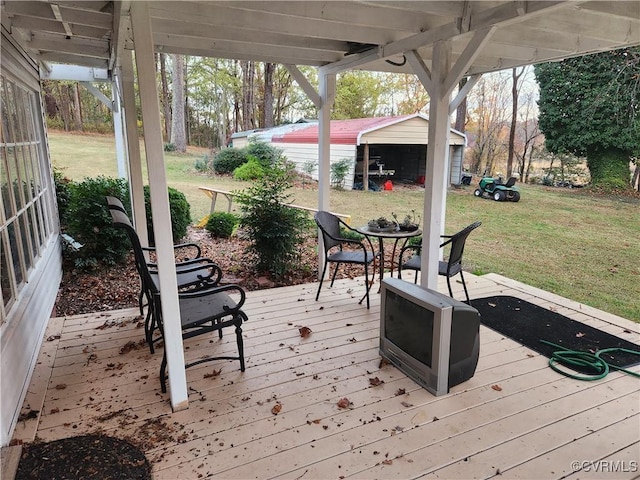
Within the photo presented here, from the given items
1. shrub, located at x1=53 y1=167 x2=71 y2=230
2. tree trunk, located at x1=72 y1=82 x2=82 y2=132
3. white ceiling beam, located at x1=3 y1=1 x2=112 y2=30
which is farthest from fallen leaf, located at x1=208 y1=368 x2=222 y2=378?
tree trunk, located at x1=72 y1=82 x2=82 y2=132

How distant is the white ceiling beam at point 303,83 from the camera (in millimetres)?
3732

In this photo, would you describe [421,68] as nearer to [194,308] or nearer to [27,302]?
[194,308]

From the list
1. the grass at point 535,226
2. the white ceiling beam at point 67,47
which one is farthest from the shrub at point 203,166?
the white ceiling beam at point 67,47

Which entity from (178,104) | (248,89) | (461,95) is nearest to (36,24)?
(461,95)

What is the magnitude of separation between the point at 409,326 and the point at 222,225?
13.8 ft

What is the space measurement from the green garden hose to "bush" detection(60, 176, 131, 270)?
4354 millimetres

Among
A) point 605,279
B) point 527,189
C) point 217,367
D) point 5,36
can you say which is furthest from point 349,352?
point 527,189

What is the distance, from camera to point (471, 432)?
205cm

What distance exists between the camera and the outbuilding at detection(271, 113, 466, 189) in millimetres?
10797

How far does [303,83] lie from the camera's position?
12.4 ft

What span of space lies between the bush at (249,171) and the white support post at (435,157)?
8285 mm

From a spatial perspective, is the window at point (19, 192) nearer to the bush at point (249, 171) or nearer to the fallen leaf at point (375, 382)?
the fallen leaf at point (375, 382)

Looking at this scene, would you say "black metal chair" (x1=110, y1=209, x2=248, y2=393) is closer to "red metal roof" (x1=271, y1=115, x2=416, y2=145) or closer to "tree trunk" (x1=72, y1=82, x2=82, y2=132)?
"red metal roof" (x1=271, y1=115, x2=416, y2=145)

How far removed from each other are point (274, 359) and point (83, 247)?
2954 mm
